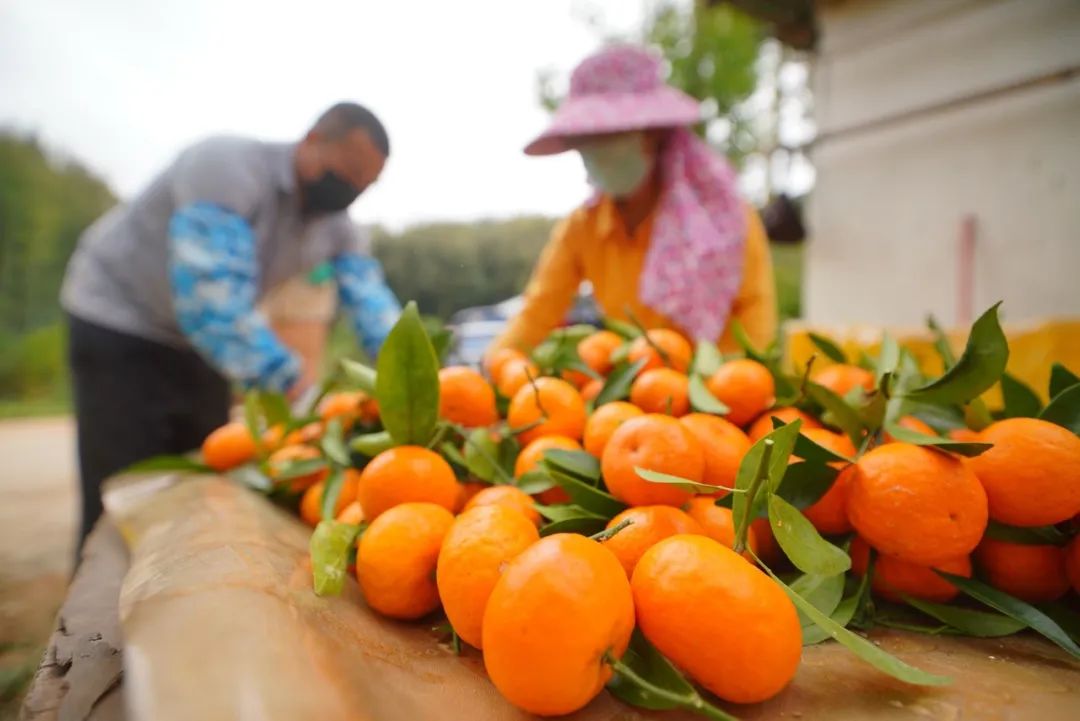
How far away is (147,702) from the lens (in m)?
0.38

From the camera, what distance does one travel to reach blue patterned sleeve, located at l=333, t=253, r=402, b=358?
6.82 ft

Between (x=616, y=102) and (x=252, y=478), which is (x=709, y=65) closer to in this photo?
(x=616, y=102)

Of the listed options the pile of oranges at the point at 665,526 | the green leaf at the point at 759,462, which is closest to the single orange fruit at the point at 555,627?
the pile of oranges at the point at 665,526

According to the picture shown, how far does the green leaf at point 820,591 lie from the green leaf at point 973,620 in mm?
96

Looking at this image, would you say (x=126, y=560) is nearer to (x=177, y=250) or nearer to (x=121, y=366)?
(x=177, y=250)

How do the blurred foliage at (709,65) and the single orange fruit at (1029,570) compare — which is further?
the blurred foliage at (709,65)

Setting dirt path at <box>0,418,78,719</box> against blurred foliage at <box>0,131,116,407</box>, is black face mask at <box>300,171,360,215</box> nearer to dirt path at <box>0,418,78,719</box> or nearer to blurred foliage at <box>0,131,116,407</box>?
dirt path at <box>0,418,78,719</box>

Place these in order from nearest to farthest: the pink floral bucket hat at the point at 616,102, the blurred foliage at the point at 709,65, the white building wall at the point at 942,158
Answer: the pink floral bucket hat at the point at 616,102
the white building wall at the point at 942,158
the blurred foliage at the point at 709,65

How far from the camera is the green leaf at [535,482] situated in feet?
2.28

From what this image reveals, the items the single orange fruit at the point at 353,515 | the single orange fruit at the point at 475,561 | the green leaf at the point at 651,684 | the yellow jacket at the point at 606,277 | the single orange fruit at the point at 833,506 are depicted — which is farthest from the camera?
the yellow jacket at the point at 606,277

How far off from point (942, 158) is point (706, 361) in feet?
11.5

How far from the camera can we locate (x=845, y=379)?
0.83 m

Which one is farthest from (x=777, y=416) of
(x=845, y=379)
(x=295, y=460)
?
(x=295, y=460)

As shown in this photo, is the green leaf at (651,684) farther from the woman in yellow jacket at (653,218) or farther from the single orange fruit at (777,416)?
the woman in yellow jacket at (653,218)
